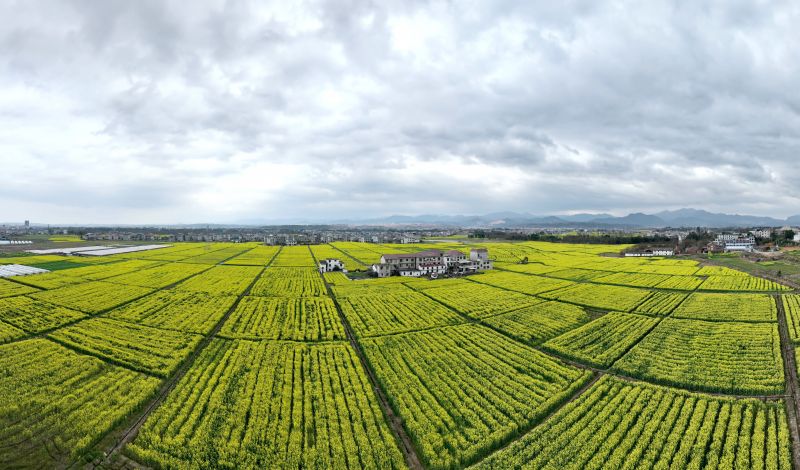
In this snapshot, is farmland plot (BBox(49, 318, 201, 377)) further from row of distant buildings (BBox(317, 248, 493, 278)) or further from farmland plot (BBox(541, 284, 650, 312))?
farmland plot (BBox(541, 284, 650, 312))

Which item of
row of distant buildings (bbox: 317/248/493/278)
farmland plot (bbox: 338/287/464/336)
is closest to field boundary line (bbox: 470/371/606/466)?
farmland plot (bbox: 338/287/464/336)

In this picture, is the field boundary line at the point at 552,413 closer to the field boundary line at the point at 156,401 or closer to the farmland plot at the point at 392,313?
the farmland plot at the point at 392,313

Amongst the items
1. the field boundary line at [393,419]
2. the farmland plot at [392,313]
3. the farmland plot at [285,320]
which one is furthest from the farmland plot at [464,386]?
the farmland plot at [285,320]

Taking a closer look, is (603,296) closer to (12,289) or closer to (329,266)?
(329,266)

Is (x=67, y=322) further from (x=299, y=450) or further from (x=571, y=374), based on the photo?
(x=571, y=374)

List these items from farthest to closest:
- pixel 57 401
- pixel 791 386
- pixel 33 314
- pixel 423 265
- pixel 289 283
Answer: pixel 423 265
pixel 289 283
pixel 33 314
pixel 791 386
pixel 57 401

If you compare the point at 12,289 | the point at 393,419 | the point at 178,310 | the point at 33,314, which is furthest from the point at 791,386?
the point at 12,289

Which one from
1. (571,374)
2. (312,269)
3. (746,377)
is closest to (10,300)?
(312,269)
